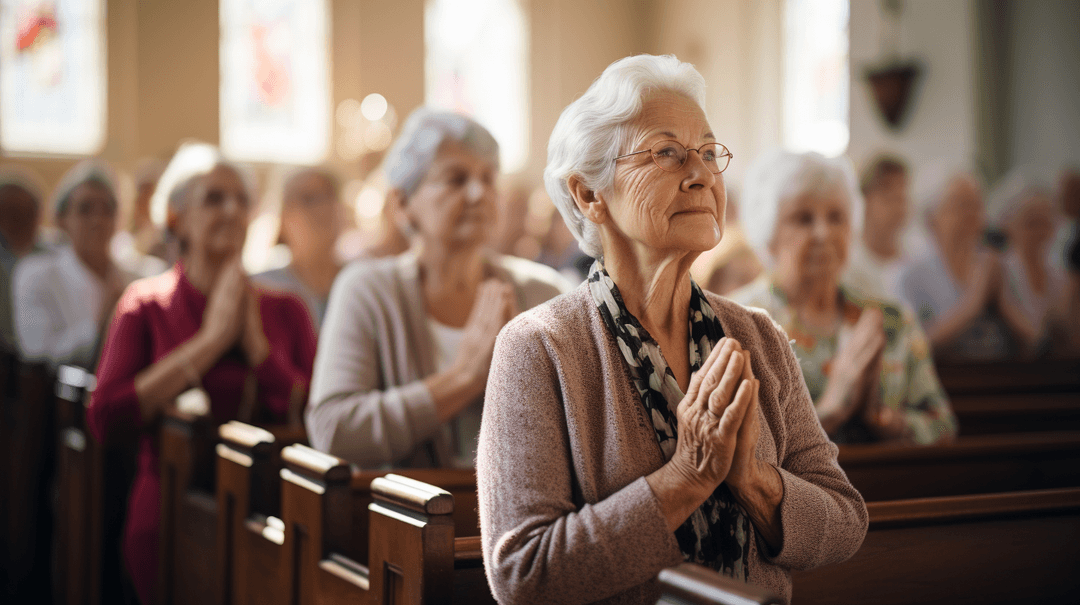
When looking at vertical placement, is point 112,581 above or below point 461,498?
below

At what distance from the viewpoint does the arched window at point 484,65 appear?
13180 mm

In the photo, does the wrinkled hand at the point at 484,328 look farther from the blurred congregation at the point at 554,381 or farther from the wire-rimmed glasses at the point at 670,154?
the wire-rimmed glasses at the point at 670,154

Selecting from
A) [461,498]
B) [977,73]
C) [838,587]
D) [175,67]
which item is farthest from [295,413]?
[175,67]

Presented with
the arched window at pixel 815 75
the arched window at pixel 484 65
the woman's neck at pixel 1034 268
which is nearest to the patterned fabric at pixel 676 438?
the woman's neck at pixel 1034 268

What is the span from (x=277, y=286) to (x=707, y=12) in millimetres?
10537

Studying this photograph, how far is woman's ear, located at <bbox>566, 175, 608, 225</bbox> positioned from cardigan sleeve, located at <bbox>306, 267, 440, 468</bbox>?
0.97m

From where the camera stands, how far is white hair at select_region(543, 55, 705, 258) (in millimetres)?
1344

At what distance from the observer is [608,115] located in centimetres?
134

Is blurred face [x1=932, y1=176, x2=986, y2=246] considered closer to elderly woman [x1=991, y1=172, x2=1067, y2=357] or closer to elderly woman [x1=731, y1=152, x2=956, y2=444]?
elderly woman [x1=991, y1=172, x2=1067, y2=357]

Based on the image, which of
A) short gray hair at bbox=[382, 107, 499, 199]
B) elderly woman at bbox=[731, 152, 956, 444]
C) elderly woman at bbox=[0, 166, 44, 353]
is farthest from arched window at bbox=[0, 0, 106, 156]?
elderly woman at bbox=[731, 152, 956, 444]

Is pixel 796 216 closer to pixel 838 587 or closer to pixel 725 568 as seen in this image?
pixel 838 587

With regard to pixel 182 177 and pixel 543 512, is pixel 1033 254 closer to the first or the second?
pixel 182 177

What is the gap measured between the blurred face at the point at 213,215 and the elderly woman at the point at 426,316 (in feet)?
2.52

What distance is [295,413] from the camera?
10.0 feet
